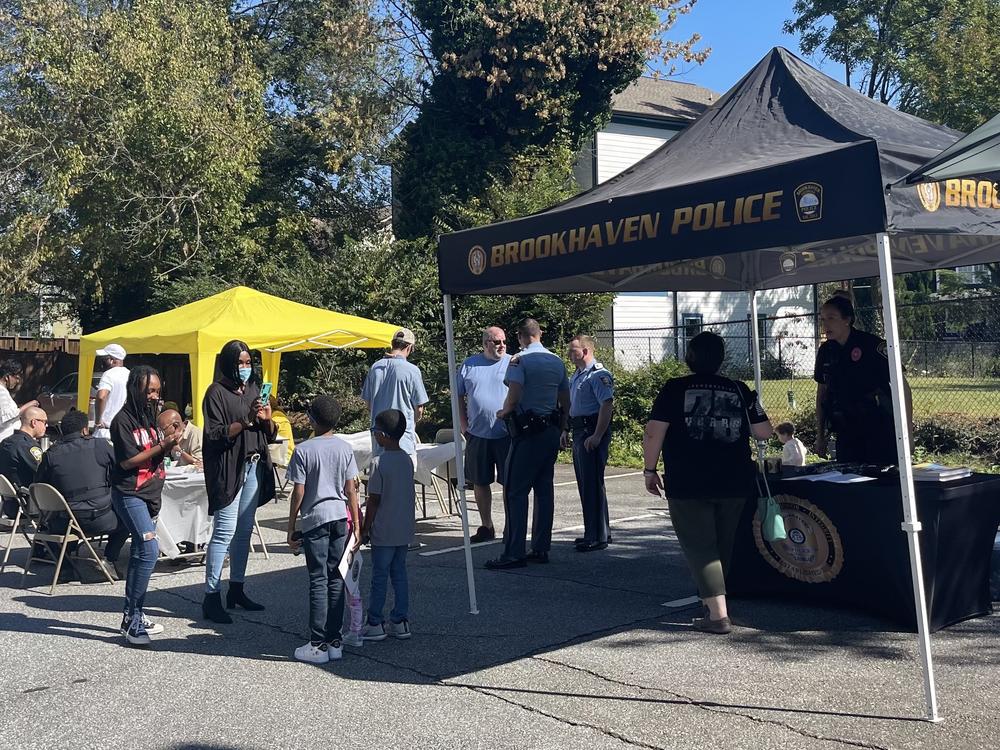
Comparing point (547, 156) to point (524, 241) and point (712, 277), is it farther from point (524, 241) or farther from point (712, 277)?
point (524, 241)

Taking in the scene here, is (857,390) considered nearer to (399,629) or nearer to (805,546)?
(805,546)

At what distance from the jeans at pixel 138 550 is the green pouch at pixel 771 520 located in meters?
3.58

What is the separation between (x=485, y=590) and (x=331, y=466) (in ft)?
6.64

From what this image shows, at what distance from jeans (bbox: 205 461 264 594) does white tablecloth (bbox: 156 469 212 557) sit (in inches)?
53.7

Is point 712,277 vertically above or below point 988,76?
below

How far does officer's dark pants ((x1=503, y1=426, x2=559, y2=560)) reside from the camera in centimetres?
773

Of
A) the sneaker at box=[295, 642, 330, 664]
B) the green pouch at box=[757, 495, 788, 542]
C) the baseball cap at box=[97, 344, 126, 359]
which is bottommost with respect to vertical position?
the sneaker at box=[295, 642, 330, 664]

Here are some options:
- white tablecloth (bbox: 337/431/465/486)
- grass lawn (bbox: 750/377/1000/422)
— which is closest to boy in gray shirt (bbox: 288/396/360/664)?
white tablecloth (bbox: 337/431/465/486)

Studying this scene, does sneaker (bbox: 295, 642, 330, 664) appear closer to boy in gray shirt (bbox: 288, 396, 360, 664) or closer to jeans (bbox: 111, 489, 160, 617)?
boy in gray shirt (bbox: 288, 396, 360, 664)

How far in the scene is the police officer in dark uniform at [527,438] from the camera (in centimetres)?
772

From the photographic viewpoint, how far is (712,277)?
28.6 feet

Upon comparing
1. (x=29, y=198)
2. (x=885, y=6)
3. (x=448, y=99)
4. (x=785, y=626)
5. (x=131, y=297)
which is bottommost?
(x=785, y=626)

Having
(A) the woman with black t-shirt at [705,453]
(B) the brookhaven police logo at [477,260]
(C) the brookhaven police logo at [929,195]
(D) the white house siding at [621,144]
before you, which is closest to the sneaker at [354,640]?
(A) the woman with black t-shirt at [705,453]

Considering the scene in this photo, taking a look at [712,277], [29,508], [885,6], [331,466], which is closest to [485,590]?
[331,466]
